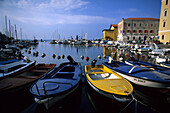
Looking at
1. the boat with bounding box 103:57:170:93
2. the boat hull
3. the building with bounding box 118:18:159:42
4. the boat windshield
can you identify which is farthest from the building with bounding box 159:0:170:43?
the boat hull

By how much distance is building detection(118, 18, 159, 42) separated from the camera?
56.9 meters

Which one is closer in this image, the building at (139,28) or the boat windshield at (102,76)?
the boat windshield at (102,76)

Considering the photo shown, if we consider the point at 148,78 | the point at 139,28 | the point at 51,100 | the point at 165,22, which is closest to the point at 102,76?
the point at 148,78

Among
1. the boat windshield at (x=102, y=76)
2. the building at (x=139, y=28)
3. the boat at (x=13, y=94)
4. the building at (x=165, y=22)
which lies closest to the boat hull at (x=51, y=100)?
the boat at (x=13, y=94)

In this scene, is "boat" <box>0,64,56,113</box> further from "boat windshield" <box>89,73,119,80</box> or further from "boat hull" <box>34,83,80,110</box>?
"boat windshield" <box>89,73,119,80</box>

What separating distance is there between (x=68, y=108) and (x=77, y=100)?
127cm

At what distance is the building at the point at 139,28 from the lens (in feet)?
187

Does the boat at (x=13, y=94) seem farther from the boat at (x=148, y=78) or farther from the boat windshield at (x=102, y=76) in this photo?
the boat at (x=148, y=78)

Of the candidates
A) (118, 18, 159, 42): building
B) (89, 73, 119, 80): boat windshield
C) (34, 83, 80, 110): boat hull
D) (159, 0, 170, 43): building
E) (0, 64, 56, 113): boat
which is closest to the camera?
(34, 83, 80, 110): boat hull

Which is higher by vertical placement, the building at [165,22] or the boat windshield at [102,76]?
the building at [165,22]

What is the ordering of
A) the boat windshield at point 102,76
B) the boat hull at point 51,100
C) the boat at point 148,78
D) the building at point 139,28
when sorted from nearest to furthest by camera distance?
the boat hull at point 51,100 → the boat at point 148,78 → the boat windshield at point 102,76 → the building at point 139,28

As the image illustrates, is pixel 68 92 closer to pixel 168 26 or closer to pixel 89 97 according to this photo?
pixel 89 97

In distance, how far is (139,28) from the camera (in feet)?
189

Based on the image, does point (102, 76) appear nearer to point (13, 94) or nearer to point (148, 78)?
point (148, 78)
